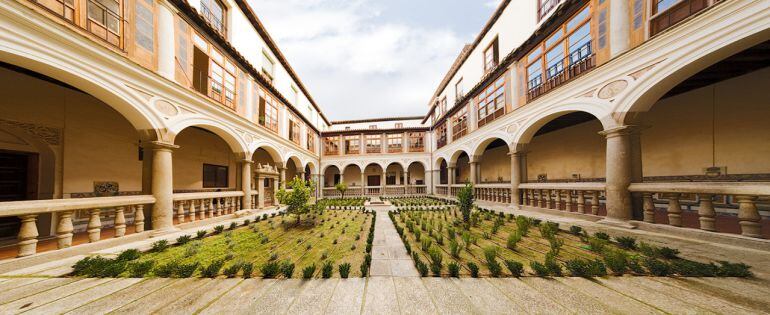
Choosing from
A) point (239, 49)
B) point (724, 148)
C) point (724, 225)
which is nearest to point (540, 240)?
point (724, 225)

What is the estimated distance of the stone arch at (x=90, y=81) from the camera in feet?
11.1

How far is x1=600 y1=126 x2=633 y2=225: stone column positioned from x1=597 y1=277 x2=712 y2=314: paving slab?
3822 millimetres

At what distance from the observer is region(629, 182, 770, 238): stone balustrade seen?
3.42 meters

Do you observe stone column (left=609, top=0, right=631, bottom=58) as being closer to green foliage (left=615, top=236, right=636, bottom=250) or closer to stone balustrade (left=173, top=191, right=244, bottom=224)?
green foliage (left=615, top=236, right=636, bottom=250)

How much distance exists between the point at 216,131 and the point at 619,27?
12.6m

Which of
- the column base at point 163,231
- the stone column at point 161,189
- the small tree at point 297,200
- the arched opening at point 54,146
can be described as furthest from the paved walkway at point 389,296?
the arched opening at point 54,146

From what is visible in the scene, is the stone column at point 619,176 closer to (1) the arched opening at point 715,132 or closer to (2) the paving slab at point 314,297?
(1) the arched opening at point 715,132

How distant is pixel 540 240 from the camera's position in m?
4.24

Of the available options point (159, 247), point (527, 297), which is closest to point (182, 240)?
point (159, 247)

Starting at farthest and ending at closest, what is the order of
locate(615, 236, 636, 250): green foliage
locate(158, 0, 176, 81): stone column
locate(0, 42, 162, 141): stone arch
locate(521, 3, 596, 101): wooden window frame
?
locate(521, 3, 596, 101): wooden window frame, locate(158, 0, 176, 81): stone column, locate(615, 236, 636, 250): green foliage, locate(0, 42, 162, 141): stone arch

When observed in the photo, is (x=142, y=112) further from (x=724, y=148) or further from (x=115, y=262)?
(x=724, y=148)

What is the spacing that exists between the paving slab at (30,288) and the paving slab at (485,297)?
16.3ft

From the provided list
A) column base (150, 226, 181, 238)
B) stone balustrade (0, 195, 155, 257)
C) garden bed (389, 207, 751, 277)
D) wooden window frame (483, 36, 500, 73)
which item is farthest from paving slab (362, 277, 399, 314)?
wooden window frame (483, 36, 500, 73)

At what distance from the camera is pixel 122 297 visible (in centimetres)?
233
